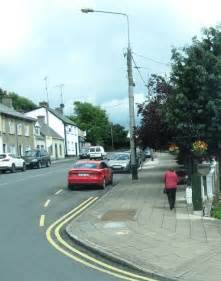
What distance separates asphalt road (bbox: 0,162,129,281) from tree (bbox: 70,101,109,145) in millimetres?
103156

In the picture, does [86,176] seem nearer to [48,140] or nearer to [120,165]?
[120,165]

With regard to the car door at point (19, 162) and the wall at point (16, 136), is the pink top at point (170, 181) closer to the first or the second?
the car door at point (19, 162)

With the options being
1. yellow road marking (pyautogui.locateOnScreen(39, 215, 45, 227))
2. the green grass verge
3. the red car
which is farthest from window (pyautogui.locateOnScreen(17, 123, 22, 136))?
yellow road marking (pyautogui.locateOnScreen(39, 215, 45, 227))

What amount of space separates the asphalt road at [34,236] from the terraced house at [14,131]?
1503 inches

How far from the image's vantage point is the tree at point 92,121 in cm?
13388

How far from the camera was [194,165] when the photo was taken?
25016 millimetres

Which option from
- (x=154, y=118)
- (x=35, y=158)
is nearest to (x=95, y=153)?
(x=35, y=158)

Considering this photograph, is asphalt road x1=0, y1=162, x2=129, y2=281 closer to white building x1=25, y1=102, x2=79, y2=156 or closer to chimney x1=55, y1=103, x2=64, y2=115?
white building x1=25, y1=102, x2=79, y2=156

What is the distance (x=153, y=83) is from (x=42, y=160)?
2630 cm

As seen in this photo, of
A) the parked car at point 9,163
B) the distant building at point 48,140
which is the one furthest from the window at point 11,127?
the parked car at point 9,163

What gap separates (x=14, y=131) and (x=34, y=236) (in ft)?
192

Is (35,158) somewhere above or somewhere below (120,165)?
above

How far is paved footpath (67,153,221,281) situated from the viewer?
1088cm

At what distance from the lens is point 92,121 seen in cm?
13612
